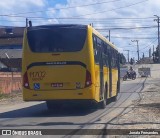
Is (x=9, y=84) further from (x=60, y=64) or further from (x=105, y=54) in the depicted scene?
(x=60, y=64)

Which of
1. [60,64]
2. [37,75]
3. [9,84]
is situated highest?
[60,64]

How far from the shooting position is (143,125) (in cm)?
1366

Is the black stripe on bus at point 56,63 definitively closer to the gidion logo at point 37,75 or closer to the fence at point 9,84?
the gidion logo at point 37,75

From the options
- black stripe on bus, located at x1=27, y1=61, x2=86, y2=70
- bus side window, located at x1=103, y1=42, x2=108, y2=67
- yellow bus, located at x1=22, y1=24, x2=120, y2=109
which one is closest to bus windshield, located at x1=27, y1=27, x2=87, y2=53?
yellow bus, located at x1=22, y1=24, x2=120, y2=109

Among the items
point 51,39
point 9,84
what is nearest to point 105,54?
point 51,39

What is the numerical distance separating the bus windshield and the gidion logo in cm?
82

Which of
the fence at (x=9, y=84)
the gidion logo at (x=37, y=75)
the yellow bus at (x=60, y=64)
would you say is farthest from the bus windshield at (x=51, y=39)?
the fence at (x=9, y=84)

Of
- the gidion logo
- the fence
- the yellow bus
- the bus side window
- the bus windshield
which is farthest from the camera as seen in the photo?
the fence

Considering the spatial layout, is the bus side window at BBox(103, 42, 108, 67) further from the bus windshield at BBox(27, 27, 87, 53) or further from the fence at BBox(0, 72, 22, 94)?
the fence at BBox(0, 72, 22, 94)

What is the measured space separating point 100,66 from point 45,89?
9.49ft

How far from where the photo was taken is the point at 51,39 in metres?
17.5

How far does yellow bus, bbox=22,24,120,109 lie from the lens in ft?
55.9

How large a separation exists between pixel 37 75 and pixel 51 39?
1.45 metres

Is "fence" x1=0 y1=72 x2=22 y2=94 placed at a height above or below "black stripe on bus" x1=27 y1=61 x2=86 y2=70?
below
